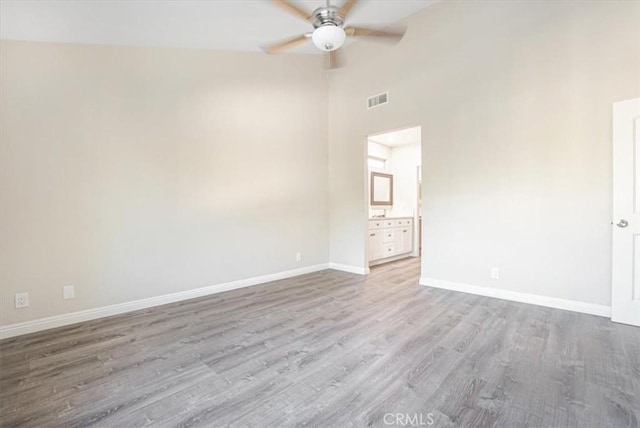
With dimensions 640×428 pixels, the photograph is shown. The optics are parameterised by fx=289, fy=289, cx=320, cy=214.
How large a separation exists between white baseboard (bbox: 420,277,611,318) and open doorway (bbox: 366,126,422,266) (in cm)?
180

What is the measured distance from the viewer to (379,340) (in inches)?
92.7

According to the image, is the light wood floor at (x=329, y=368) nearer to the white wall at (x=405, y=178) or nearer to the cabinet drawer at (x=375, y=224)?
the cabinet drawer at (x=375, y=224)

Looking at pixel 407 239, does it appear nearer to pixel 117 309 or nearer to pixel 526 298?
pixel 526 298

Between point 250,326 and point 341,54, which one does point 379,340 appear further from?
point 341,54

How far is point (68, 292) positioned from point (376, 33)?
3846 mm

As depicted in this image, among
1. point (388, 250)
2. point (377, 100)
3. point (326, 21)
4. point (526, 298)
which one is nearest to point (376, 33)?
point (326, 21)

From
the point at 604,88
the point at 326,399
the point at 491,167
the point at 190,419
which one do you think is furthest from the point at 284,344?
the point at 604,88

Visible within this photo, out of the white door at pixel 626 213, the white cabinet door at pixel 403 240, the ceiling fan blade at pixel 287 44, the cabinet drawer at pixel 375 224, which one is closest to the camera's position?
the white door at pixel 626 213

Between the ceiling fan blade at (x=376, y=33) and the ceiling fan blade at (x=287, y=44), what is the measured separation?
40 cm

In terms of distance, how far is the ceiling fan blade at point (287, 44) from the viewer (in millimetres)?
2685

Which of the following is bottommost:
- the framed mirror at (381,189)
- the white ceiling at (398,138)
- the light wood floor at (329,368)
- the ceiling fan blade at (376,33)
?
the light wood floor at (329,368)

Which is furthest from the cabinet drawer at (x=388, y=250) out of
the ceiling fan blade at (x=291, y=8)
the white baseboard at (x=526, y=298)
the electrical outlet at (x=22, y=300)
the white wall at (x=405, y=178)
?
the electrical outlet at (x=22, y=300)

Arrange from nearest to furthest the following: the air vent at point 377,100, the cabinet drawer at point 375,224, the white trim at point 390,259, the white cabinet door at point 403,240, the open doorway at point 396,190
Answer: the air vent at point 377,100, the cabinet drawer at point 375,224, the white trim at point 390,259, the open doorway at point 396,190, the white cabinet door at point 403,240

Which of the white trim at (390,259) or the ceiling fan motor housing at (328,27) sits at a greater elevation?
the ceiling fan motor housing at (328,27)
